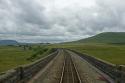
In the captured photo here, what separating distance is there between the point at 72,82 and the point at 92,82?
2044mm

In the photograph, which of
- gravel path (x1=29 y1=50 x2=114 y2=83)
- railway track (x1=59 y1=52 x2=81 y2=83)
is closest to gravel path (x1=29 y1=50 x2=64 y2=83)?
gravel path (x1=29 y1=50 x2=114 y2=83)

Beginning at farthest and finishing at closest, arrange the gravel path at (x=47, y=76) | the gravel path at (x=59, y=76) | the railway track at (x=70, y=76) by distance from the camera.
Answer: the gravel path at (x=59, y=76) → the railway track at (x=70, y=76) → the gravel path at (x=47, y=76)

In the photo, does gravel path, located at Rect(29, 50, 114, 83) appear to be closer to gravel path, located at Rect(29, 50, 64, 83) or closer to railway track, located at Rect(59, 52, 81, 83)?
gravel path, located at Rect(29, 50, 64, 83)

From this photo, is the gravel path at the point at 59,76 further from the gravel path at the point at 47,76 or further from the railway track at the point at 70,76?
the railway track at the point at 70,76

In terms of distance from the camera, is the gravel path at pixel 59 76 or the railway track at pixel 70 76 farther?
the gravel path at pixel 59 76

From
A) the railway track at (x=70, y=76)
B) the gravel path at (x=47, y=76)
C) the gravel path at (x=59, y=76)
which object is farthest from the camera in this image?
the gravel path at (x=59, y=76)

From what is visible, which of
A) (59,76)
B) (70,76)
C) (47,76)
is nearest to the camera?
(70,76)


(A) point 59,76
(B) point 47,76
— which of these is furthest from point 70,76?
(B) point 47,76

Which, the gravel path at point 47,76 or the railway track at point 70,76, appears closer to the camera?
the gravel path at point 47,76

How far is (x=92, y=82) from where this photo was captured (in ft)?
82.6

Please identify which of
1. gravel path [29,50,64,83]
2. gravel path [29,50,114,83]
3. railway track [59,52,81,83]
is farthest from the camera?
gravel path [29,50,114,83]

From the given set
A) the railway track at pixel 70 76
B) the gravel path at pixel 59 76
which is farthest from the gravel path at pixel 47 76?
the railway track at pixel 70 76

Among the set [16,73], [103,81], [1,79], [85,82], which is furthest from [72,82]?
[1,79]

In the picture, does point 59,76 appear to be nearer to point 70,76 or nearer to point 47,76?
point 70,76
